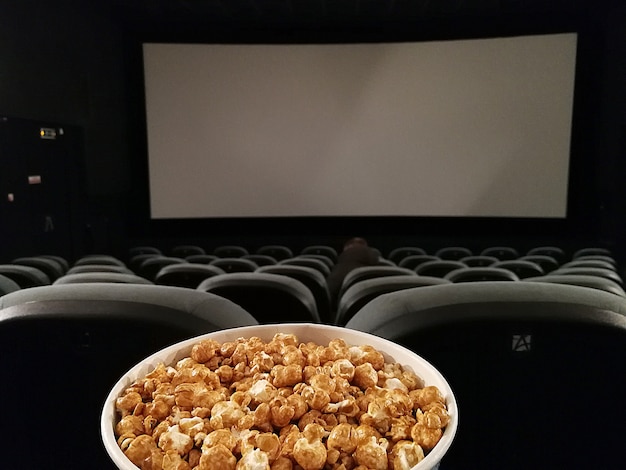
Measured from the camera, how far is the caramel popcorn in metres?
0.70

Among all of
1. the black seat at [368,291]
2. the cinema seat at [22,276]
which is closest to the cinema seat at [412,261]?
the black seat at [368,291]

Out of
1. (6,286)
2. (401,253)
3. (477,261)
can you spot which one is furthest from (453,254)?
(6,286)

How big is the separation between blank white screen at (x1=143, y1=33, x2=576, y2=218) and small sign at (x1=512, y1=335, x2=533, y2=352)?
7.26m

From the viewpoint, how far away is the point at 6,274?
10.3ft

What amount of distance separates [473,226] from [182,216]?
4.70 meters

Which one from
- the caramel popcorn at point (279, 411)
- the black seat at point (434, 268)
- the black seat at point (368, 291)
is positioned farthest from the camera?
the black seat at point (434, 268)

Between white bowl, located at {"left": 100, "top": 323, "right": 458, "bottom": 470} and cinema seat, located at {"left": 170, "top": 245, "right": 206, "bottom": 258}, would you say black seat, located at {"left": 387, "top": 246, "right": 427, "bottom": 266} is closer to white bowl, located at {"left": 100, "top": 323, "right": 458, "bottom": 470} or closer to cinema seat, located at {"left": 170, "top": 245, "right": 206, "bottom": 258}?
cinema seat, located at {"left": 170, "top": 245, "right": 206, "bottom": 258}

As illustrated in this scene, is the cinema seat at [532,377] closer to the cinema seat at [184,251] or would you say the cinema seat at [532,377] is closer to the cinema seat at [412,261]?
the cinema seat at [412,261]

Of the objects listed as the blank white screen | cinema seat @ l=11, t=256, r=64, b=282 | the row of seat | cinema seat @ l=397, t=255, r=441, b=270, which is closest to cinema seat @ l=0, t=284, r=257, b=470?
the row of seat

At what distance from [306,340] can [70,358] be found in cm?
59

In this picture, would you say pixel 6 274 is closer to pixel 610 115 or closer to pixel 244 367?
pixel 244 367

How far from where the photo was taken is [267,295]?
95.3 inches

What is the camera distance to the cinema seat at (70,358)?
1204 millimetres

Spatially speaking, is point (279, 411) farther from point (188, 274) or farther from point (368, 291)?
point (188, 274)
